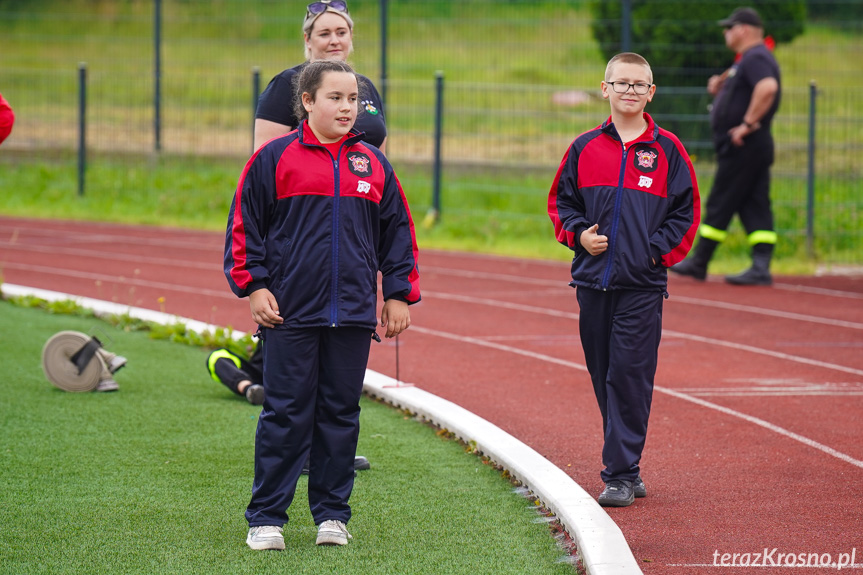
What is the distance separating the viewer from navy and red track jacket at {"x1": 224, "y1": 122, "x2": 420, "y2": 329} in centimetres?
443

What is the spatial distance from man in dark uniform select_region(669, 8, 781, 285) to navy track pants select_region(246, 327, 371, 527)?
7.88m

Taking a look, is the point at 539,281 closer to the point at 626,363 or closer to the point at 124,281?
the point at 124,281

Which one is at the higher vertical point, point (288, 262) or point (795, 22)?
point (795, 22)

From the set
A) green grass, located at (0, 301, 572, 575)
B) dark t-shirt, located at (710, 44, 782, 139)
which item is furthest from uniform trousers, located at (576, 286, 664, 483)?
dark t-shirt, located at (710, 44, 782, 139)

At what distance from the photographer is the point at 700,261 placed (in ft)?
39.9

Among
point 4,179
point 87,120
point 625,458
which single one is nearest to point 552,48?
point 87,120

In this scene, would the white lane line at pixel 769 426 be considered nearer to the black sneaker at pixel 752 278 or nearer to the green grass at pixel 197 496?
the green grass at pixel 197 496

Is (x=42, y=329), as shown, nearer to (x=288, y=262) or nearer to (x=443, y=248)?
(x=288, y=262)

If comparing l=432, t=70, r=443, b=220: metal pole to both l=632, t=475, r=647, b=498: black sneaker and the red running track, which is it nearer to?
the red running track

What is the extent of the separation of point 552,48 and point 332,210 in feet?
45.6

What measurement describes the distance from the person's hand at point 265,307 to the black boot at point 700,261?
8202 millimetres

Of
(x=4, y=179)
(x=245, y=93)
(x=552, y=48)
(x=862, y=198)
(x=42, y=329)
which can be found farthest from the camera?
(x=4, y=179)

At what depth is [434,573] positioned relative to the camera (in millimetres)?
4305

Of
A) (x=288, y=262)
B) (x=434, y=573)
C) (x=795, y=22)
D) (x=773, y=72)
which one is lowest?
(x=434, y=573)
